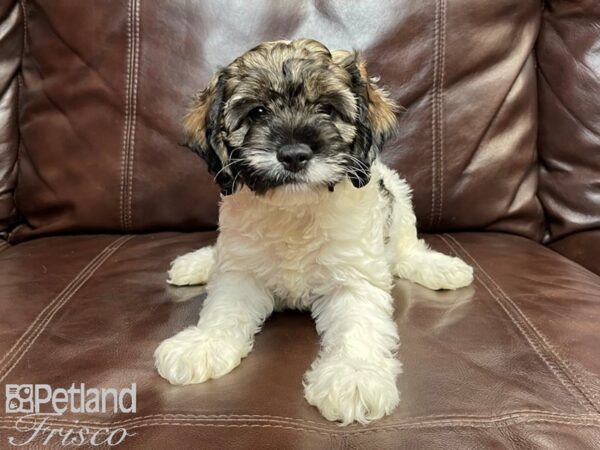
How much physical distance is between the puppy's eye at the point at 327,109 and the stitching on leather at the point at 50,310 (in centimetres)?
98

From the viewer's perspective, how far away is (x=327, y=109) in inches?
67.9

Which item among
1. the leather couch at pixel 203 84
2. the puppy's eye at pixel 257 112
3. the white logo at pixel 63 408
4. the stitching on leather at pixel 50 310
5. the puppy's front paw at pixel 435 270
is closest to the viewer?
the white logo at pixel 63 408

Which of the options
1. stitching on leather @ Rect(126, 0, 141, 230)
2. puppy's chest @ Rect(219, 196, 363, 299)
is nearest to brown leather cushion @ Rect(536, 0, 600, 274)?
puppy's chest @ Rect(219, 196, 363, 299)

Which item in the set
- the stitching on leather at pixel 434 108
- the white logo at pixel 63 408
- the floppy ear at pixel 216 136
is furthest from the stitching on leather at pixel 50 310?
the stitching on leather at pixel 434 108

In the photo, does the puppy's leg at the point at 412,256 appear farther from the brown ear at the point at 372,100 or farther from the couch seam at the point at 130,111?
the couch seam at the point at 130,111

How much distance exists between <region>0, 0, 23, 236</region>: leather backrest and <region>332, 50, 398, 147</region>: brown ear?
1451 mm

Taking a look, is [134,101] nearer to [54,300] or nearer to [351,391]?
[54,300]

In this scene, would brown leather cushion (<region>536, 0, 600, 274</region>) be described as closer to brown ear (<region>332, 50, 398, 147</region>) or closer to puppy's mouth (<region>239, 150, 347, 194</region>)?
brown ear (<region>332, 50, 398, 147</region>)

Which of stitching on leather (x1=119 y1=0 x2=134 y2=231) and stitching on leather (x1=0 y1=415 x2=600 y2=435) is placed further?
stitching on leather (x1=119 y1=0 x2=134 y2=231)

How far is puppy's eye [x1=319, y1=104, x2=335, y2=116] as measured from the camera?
1708 mm

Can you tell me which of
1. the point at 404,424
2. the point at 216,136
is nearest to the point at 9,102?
the point at 216,136

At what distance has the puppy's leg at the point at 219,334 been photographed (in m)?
1.48

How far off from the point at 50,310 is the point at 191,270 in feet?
1.54

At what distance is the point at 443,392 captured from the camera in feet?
4.54
